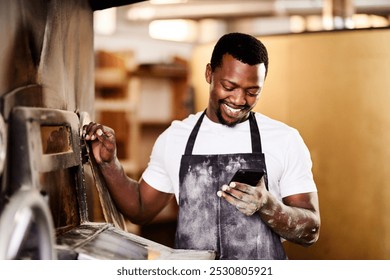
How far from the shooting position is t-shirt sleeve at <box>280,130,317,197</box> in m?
1.68

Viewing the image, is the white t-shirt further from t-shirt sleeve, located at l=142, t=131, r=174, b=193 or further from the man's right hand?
the man's right hand

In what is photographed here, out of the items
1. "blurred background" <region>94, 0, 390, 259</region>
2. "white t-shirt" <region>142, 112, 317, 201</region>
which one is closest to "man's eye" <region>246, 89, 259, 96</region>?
"white t-shirt" <region>142, 112, 317, 201</region>

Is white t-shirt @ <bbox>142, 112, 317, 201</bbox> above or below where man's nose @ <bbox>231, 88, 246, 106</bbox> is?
below

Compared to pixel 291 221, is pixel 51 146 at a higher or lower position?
higher

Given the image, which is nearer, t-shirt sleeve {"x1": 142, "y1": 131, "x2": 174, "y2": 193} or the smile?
the smile

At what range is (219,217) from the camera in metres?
1.68

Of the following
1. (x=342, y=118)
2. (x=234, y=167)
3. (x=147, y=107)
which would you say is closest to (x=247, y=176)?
(x=234, y=167)

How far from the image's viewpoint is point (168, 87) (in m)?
4.86

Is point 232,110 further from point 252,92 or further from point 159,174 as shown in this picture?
point 159,174

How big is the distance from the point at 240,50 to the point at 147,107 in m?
3.21

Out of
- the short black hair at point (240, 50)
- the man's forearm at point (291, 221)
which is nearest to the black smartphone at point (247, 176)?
the man's forearm at point (291, 221)

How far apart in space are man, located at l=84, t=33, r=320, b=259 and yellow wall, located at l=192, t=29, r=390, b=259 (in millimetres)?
711

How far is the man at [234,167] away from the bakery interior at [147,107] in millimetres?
67
